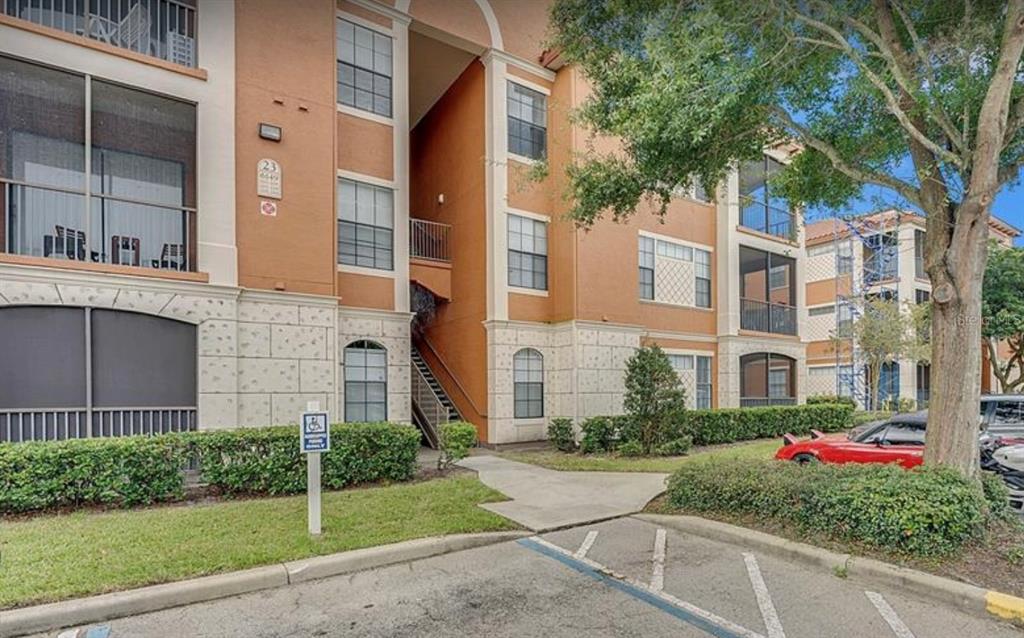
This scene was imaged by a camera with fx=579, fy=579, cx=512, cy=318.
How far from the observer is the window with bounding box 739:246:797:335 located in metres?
20.2

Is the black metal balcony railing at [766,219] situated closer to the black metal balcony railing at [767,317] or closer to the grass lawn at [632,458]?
the black metal balcony railing at [767,317]

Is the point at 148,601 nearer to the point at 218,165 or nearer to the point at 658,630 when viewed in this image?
the point at 658,630

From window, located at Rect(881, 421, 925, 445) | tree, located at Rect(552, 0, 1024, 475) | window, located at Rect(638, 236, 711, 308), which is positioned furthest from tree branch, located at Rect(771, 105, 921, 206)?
window, located at Rect(638, 236, 711, 308)

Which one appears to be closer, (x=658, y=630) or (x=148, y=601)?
(x=658, y=630)

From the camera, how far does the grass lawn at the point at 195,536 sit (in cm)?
513

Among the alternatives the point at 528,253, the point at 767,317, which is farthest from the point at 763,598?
the point at 767,317

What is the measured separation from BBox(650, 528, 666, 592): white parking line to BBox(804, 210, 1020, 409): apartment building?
75.9 ft

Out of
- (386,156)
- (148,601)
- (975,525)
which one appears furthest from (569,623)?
(386,156)

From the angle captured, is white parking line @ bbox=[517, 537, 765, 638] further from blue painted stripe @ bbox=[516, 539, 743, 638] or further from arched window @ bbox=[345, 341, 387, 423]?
arched window @ bbox=[345, 341, 387, 423]

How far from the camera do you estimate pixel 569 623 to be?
454 centimetres

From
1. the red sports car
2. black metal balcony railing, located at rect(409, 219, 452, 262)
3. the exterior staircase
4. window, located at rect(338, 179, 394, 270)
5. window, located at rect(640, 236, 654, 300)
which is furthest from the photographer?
window, located at rect(640, 236, 654, 300)

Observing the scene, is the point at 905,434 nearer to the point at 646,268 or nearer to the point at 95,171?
the point at 646,268

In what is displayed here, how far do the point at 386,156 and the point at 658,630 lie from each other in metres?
12.3

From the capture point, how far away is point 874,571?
5242mm
